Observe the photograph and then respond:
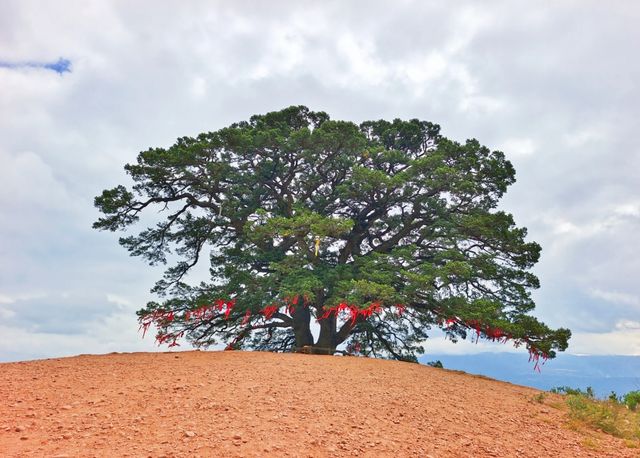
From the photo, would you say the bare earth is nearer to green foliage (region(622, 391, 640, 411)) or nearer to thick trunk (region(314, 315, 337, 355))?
green foliage (region(622, 391, 640, 411))

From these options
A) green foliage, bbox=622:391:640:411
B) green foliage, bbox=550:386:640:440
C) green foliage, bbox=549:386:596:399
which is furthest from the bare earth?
green foliage, bbox=622:391:640:411

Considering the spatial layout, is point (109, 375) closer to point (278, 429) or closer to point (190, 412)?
point (190, 412)

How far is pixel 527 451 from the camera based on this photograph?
24.3ft

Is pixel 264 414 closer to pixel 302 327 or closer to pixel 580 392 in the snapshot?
pixel 580 392

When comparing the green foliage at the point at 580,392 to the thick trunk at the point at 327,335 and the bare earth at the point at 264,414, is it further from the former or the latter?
the thick trunk at the point at 327,335

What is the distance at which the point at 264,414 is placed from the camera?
290 inches

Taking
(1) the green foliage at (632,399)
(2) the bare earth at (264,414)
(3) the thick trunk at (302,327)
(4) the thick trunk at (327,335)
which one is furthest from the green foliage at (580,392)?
(3) the thick trunk at (302,327)

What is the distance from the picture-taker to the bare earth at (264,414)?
243 inches

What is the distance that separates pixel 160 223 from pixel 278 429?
587 inches

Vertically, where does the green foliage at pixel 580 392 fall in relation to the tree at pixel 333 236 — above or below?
below

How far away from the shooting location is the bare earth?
618 cm

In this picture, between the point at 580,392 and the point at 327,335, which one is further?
the point at 327,335

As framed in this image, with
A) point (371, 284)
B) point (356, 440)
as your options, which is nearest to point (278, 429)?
point (356, 440)

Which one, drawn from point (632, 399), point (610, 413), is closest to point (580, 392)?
point (632, 399)
